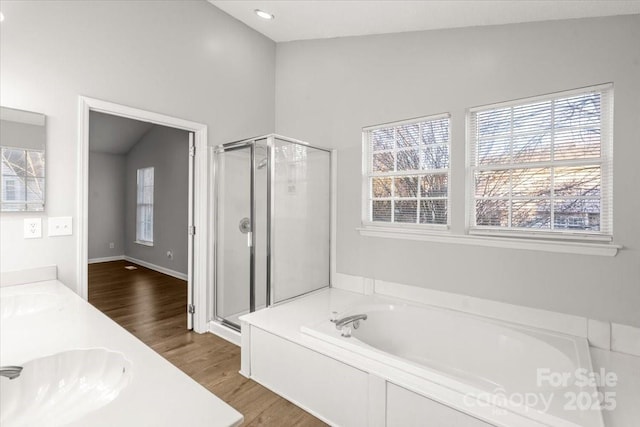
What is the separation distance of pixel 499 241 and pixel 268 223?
175 centimetres

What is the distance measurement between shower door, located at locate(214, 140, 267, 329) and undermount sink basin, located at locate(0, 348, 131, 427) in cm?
177

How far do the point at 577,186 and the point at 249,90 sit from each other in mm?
2974

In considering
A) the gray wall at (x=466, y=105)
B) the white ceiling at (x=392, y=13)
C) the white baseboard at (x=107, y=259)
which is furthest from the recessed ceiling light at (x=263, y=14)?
the white baseboard at (x=107, y=259)

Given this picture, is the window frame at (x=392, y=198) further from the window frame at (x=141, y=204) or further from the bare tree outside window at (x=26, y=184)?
the window frame at (x=141, y=204)

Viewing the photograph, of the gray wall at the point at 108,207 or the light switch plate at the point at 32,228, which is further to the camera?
the gray wall at the point at 108,207

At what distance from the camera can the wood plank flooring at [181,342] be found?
194 centimetres

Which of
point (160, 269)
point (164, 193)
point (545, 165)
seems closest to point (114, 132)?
Answer: point (164, 193)

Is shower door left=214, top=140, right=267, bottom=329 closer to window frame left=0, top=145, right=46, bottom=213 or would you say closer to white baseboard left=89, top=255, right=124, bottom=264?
window frame left=0, top=145, right=46, bottom=213

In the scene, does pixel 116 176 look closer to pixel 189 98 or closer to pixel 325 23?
pixel 189 98

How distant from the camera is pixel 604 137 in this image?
6.29ft

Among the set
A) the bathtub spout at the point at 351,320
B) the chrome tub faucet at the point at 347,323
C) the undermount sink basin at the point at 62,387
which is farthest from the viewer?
the bathtub spout at the point at 351,320

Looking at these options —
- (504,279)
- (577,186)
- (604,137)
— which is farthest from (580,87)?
(504,279)

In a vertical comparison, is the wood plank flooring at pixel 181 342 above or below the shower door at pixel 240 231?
below

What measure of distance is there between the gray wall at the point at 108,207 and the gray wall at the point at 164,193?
128 mm
